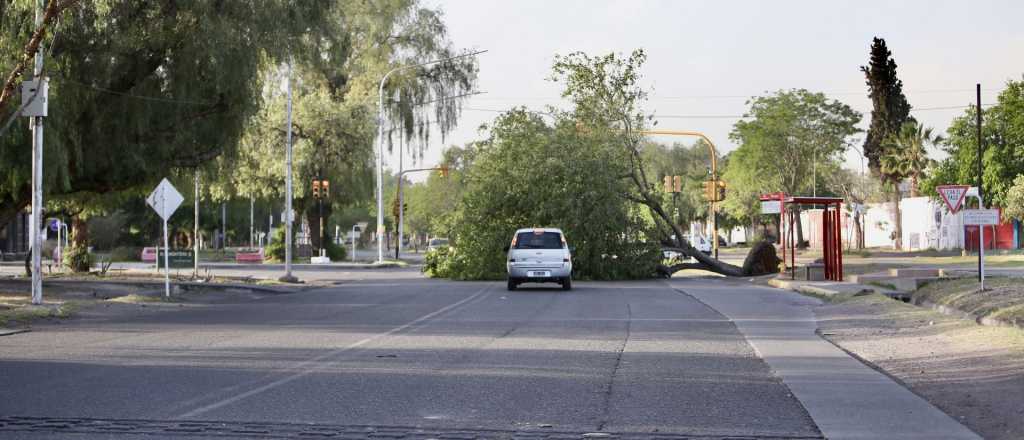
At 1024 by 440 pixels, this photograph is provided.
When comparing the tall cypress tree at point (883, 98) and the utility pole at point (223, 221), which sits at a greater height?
the tall cypress tree at point (883, 98)

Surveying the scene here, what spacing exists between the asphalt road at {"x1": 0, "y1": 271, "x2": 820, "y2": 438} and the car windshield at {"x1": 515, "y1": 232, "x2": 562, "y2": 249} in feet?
37.2

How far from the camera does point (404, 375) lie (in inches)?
487

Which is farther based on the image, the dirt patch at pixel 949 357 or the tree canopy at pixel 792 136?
the tree canopy at pixel 792 136

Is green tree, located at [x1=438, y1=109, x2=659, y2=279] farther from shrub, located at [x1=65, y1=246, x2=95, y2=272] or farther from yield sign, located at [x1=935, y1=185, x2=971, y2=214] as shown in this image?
yield sign, located at [x1=935, y1=185, x2=971, y2=214]

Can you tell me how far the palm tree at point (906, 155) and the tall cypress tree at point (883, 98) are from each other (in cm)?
294

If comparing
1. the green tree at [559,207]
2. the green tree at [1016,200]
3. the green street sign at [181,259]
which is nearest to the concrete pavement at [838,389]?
the green tree at [559,207]

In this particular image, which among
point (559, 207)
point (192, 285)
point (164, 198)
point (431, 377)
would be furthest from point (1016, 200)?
point (431, 377)

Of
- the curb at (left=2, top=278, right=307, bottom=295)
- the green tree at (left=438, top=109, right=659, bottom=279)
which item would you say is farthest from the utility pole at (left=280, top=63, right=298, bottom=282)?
the green tree at (left=438, top=109, right=659, bottom=279)

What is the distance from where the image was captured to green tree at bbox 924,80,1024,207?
6781 cm

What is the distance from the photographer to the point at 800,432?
889 centimetres

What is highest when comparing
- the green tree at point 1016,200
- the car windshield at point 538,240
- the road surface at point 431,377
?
the green tree at point 1016,200

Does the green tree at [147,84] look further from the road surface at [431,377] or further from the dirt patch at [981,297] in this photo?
the dirt patch at [981,297]

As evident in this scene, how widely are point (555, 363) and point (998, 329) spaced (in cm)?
712

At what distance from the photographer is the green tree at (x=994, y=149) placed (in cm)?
6781
